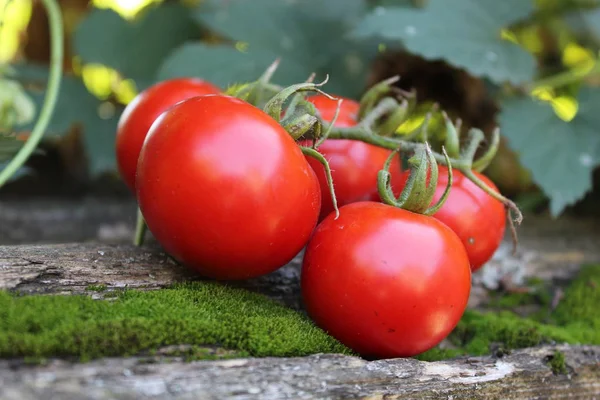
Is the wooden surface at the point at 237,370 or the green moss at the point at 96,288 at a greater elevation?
the green moss at the point at 96,288

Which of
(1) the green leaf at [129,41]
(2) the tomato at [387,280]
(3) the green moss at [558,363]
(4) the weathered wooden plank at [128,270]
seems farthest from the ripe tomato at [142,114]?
(1) the green leaf at [129,41]

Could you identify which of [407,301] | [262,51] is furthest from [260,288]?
[262,51]

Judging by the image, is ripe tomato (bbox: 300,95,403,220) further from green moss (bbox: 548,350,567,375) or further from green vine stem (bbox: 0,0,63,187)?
green vine stem (bbox: 0,0,63,187)

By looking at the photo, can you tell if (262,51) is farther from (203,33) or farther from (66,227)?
(66,227)

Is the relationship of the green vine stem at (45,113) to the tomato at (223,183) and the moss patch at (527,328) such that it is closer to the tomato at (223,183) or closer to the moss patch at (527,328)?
the tomato at (223,183)

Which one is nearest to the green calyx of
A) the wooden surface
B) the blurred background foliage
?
the wooden surface

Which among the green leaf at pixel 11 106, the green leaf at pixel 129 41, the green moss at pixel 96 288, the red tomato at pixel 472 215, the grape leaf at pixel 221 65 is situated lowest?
the green moss at pixel 96 288
